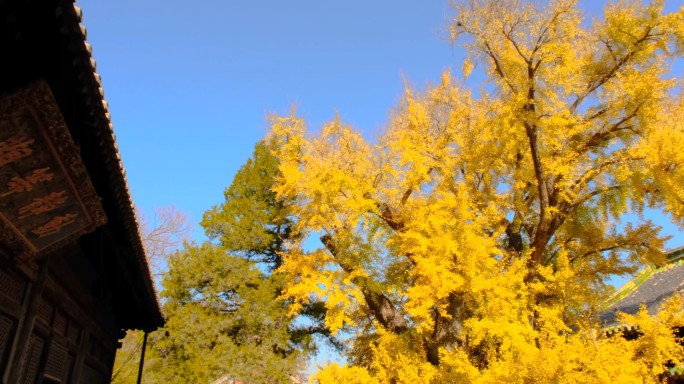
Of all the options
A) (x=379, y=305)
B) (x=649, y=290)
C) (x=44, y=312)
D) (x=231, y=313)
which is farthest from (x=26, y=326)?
(x=649, y=290)

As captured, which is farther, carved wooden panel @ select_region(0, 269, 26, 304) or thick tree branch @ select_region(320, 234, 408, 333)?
thick tree branch @ select_region(320, 234, 408, 333)

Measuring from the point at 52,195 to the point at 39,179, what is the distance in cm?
29

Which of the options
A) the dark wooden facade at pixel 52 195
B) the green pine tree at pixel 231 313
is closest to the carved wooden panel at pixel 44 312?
the dark wooden facade at pixel 52 195

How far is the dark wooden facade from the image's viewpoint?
9.55 ft

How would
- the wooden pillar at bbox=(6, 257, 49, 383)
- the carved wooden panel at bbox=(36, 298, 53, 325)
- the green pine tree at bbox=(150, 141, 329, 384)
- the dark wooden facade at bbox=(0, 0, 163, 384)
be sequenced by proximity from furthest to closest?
the green pine tree at bbox=(150, 141, 329, 384) < the carved wooden panel at bbox=(36, 298, 53, 325) < the wooden pillar at bbox=(6, 257, 49, 383) < the dark wooden facade at bbox=(0, 0, 163, 384)

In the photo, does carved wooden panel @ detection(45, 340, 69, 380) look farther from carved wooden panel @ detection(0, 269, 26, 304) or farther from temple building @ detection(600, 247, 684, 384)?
temple building @ detection(600, 247, 684, 384)

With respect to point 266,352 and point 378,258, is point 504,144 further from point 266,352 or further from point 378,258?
point 266,352

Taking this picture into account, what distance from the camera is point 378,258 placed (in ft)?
38.7

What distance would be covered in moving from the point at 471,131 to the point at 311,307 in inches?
403

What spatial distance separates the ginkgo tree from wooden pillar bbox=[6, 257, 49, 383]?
6.24m

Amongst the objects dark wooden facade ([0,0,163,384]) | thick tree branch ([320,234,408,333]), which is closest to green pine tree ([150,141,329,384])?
thick tree branch ([320,234,408,333])

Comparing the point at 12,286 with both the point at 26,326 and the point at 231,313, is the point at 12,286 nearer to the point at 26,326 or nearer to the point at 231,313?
the point at 26,326

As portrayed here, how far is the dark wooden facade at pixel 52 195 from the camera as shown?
2910 millimetres

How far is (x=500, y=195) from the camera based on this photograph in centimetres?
1219
